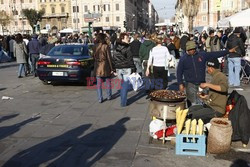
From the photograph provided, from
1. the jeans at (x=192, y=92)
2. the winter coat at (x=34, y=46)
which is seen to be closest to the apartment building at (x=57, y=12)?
the winter coat at (x=34, y=46)

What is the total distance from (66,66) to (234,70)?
565 centimetres

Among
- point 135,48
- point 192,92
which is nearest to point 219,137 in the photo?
point 192,92

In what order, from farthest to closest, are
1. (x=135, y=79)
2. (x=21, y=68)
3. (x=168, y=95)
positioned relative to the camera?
(x=21, y=68) → (x=135, y=79) → (x=168, y=95)

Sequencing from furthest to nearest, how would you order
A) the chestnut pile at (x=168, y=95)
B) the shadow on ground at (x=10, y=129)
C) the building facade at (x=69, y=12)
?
the building facade at (x=69, y=12) → the shadow on ground at (x=10, y=129) → the chestnut pile at (x=168, y=95)

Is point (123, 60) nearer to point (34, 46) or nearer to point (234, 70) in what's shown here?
point (234, 70)

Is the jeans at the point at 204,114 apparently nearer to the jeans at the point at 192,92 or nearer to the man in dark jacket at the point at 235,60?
the jeans at the point at 192,92

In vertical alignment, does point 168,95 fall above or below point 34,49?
below

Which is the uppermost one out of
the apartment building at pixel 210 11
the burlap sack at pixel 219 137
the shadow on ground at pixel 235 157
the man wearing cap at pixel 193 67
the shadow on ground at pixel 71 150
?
the apartment building at pixel 210 11

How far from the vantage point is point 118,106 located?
8227 mm

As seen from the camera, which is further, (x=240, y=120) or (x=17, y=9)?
(x=17, y=9)

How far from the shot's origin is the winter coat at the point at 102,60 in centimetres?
816

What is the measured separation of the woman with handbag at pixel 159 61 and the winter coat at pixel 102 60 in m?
1.06

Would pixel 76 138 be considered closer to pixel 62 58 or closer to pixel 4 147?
pixel 4 147

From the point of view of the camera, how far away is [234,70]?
1078cm
